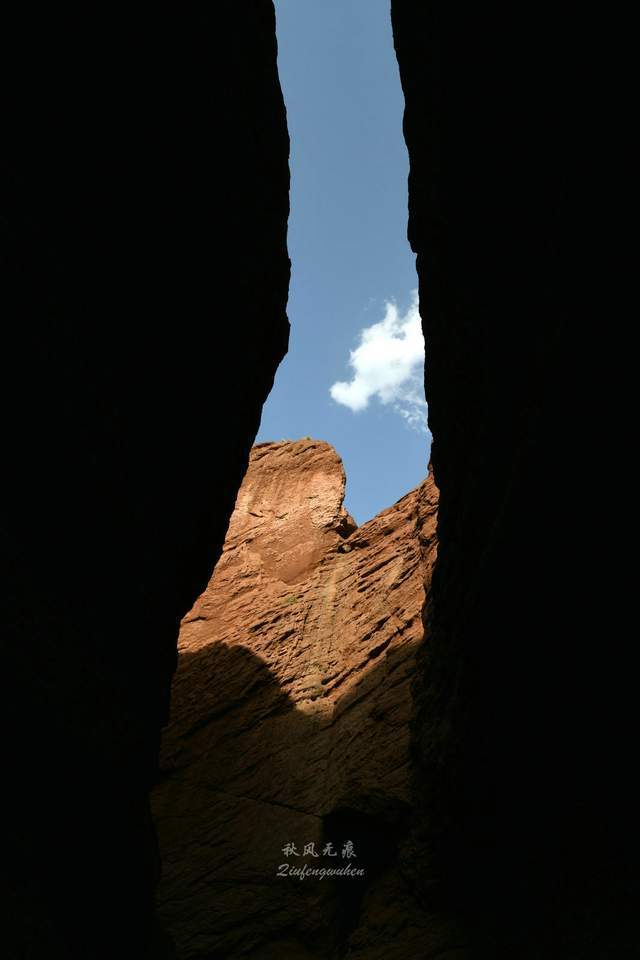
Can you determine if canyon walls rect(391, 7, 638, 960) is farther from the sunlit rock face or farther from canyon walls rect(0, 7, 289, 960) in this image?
canyon walls rect(0, 7, 289, 960)

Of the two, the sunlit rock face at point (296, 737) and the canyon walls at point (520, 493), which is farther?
the sunlit rock face at point (296, 737)

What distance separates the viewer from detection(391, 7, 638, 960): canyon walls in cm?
494

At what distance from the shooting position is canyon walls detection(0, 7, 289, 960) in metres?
4.84

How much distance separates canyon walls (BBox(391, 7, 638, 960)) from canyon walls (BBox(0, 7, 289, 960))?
1.99m

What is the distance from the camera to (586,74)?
14.1 feet

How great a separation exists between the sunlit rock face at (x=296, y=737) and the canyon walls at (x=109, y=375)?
120 inches

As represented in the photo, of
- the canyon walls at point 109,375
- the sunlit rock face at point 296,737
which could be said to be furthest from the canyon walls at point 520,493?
the canyon walls at point 109,375

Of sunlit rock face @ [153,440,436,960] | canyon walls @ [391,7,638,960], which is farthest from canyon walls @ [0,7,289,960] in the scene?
sunlit rock face @ [153,440,436,960]

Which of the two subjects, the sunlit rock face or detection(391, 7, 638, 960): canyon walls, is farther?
the sunlit rock face

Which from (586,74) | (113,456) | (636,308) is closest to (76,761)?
(113,456)

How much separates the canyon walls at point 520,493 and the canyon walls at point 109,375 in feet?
6.54

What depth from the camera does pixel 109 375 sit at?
5926mm

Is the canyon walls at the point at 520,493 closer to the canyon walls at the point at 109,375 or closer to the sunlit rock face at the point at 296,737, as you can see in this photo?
the sunlit rock face at the point at 296,737

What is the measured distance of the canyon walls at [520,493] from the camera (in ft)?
16.2
